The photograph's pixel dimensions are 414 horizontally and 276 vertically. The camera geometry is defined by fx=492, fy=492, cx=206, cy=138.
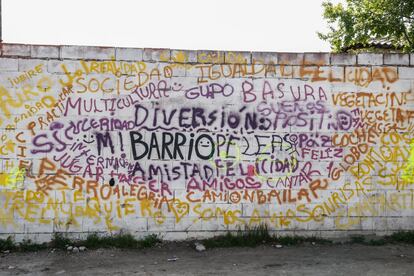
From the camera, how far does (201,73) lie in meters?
6.49

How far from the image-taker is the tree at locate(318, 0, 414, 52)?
12492mm

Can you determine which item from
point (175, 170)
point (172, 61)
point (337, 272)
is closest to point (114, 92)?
point (172, 61)

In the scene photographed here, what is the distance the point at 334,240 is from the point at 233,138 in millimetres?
1912

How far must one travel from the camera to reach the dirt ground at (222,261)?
5.40 m

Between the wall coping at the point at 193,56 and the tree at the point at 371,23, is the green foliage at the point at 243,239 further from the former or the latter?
the tree at the point at 371,23

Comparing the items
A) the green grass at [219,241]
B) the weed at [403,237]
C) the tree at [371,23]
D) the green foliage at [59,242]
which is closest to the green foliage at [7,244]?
the green grass at [219,241]

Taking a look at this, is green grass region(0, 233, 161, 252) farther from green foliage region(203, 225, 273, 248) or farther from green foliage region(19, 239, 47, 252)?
green foliage region(203, 225, 273, 248)

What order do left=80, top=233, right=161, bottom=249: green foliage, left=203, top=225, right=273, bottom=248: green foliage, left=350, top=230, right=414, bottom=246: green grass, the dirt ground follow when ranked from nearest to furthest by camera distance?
1. the dirt ground
2. left=80, top=233, right=161, bottom=249: green foliage
3. left=203, top=225, right=273, bottom=248: green foliage
4. left=350, top=230, right=414, bottom=246: green grass

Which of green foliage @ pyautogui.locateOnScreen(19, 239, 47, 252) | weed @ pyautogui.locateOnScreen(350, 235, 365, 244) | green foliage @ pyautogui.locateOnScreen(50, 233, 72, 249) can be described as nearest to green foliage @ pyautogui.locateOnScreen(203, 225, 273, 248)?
weed @ pyautogui.locateOnScreen(350, 235, 365, 244)

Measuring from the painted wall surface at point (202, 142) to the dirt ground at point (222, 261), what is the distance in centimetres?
35

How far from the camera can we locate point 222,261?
579 centimetres

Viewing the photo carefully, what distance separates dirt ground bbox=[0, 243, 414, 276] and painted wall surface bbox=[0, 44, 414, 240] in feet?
1.14

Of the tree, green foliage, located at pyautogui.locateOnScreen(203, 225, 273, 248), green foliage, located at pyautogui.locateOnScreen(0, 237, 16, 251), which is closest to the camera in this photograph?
green foliage, located at pyautogui.locateOnScreen(0, 237, 16, 251)

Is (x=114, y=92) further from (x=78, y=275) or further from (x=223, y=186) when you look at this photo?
(x=78, y=275)
